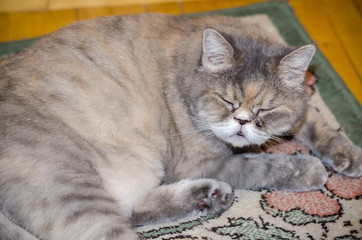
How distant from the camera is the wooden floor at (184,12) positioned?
2768mm

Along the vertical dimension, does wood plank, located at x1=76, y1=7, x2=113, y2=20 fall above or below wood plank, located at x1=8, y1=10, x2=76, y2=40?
above

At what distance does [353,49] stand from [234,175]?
1369 millimetres

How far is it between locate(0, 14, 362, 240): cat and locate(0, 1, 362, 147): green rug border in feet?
0.91

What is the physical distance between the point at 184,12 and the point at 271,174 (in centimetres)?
151

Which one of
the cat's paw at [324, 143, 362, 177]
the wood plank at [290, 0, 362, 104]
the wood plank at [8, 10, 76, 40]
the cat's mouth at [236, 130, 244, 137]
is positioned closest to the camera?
the cat's mouth at [236, 130, 244, 137]

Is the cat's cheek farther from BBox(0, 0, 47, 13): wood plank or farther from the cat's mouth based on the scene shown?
BBox(0, 0, 47, 13): wood plank

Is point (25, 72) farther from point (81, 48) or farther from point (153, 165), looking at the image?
point (153, 165)

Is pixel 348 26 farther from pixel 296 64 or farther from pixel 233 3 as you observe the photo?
pixel 296 64

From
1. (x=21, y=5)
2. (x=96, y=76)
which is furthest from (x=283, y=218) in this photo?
(x=21, y=5)

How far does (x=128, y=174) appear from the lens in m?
1.80

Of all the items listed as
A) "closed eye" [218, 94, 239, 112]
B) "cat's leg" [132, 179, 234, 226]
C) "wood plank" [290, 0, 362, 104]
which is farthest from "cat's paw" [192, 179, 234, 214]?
"wood plank" [290, 0, 362, 104]

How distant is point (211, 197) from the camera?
6.09 ft

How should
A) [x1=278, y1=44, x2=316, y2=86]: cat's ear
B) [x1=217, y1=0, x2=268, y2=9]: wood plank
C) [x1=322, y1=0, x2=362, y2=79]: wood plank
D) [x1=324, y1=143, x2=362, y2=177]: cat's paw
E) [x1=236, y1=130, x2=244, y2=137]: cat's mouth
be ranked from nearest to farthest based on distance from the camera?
[x1=278, y1=44, x2=316, y2=86]: cat's ear
[x1=236, y1=130, x2=244, y2=137]: cat's mouth
[x1=324, y1=143, x2=362, y2=177]: cat's paw
[x1=322, y1=0, x2=362, y2=79]: wood plank
[x1=217, y1=0, x2=268, y2=9]: wood plank

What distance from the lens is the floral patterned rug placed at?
5.82 ft
